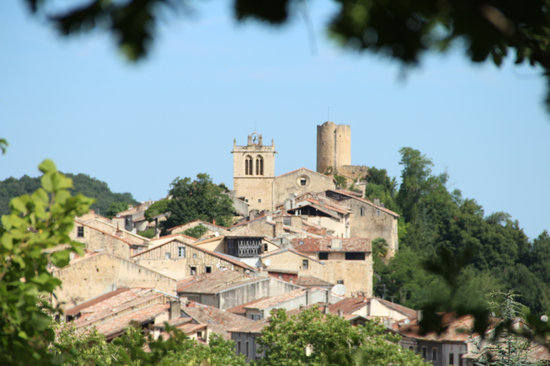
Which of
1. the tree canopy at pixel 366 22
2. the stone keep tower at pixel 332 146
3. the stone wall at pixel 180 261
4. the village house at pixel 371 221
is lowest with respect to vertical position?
the tree canopy at pixel 366 22

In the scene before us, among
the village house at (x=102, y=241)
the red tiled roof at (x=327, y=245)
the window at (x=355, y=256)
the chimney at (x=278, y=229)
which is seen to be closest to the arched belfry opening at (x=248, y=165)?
the chimney at (x=278, y=229)

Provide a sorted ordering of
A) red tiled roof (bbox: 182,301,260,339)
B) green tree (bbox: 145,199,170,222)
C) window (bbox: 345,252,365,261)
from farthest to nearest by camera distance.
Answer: green tree (bbox: 145,199,170,222) → window (bbox: 345,252,365,261) → red tiled roof (bbox: 182,301,260,339)

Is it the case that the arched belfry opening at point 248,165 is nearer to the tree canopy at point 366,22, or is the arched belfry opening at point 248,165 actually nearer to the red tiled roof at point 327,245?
the red tiled roof at point 327,245

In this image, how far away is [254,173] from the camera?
8344 cm

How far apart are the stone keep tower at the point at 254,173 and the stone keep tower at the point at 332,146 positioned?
64.1ft

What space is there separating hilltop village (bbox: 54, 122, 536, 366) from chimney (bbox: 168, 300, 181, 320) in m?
0.08

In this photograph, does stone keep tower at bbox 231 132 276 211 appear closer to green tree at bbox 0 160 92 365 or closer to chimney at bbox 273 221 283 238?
chimney at bbox 273 221 283 238

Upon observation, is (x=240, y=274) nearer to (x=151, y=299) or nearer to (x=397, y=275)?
(x=151, y=299)

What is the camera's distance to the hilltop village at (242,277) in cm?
3403

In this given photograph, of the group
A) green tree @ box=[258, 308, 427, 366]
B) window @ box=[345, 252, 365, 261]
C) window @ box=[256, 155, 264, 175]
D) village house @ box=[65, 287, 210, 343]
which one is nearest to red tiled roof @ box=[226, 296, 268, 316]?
village house @ box=[65, 287, 210, 343]

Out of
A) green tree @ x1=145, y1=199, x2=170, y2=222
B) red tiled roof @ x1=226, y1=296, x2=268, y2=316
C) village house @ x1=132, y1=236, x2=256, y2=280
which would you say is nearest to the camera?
red tiled roof @ x1=226, y1=296, x2=268, y2=316

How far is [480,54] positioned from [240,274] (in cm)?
3990

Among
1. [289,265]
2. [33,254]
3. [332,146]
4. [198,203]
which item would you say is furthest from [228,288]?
[332,146]

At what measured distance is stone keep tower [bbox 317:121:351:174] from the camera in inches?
4102
